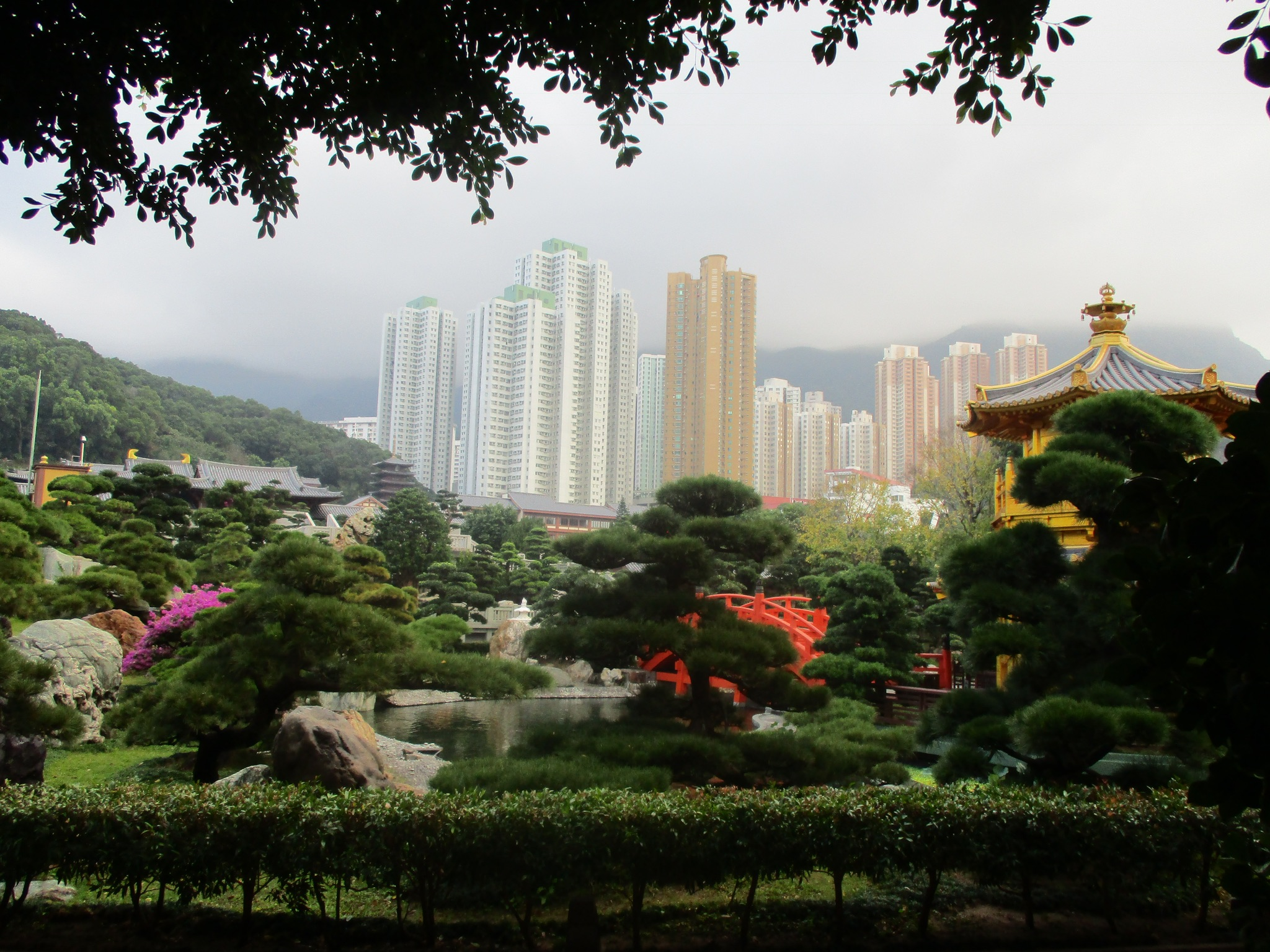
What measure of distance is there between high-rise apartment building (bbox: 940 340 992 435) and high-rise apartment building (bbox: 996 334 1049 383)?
1387 mm

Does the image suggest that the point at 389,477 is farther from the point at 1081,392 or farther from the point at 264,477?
the point at 1081,392

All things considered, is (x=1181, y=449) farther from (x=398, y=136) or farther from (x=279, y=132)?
(x=279, y=132)

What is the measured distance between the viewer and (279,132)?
3.47 metres

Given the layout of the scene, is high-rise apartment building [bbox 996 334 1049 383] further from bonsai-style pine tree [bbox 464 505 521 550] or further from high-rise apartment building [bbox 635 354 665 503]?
bonsai-style pine tree [bbox 464 505 521 550]

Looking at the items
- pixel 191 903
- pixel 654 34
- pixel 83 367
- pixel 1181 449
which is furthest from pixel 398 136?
pixel 83 367

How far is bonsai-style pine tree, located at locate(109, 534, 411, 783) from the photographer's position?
6363mm

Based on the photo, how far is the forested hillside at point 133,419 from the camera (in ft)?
104

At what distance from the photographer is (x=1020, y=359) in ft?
145

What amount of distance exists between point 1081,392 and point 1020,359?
3935cm

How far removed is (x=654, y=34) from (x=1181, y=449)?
432 cm

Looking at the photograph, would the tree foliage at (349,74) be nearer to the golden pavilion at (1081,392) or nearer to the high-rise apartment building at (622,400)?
the golden pavilion at (1081,392)

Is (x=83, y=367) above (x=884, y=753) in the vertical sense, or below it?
above

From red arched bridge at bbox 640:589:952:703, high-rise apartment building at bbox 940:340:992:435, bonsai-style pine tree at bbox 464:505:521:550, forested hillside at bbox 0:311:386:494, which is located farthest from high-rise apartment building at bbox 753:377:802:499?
red arched bridge at bbox 640:589:952:703

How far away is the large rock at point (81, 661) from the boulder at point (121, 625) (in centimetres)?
171
